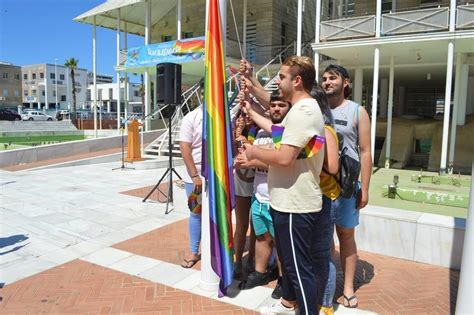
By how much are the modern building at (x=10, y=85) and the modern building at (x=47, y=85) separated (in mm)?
8031

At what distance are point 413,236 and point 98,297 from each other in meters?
3.21

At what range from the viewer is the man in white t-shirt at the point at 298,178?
2244 millimetres

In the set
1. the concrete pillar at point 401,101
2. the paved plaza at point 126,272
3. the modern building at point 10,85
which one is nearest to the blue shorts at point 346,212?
the paved plaza at point 126,272

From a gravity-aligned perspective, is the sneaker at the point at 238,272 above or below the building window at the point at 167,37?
below

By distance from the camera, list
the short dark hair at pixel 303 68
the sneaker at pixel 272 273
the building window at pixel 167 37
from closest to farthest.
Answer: the short dark hair at pixel 303 68, the sneaker at pixel 272 273, the building window at pixel 167 37

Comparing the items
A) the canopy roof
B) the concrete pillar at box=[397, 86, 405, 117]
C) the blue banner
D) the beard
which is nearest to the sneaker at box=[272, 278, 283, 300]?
the beard

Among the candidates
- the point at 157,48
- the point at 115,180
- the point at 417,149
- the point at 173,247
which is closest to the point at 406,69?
the point at 417,149

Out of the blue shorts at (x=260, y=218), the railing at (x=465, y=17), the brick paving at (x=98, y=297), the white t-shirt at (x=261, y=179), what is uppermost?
the railing at (x=465, y=17)

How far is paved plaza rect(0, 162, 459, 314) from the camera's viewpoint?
124 inches

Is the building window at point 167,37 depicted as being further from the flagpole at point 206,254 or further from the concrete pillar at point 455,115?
the flagpole at point 206,254

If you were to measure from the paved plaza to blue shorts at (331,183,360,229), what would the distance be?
71 centimetres

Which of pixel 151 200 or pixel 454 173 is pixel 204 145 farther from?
pixel 454 173

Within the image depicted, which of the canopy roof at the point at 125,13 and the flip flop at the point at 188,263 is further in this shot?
the canopy roof at the point at 125,13

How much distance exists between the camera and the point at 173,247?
4602 mm
